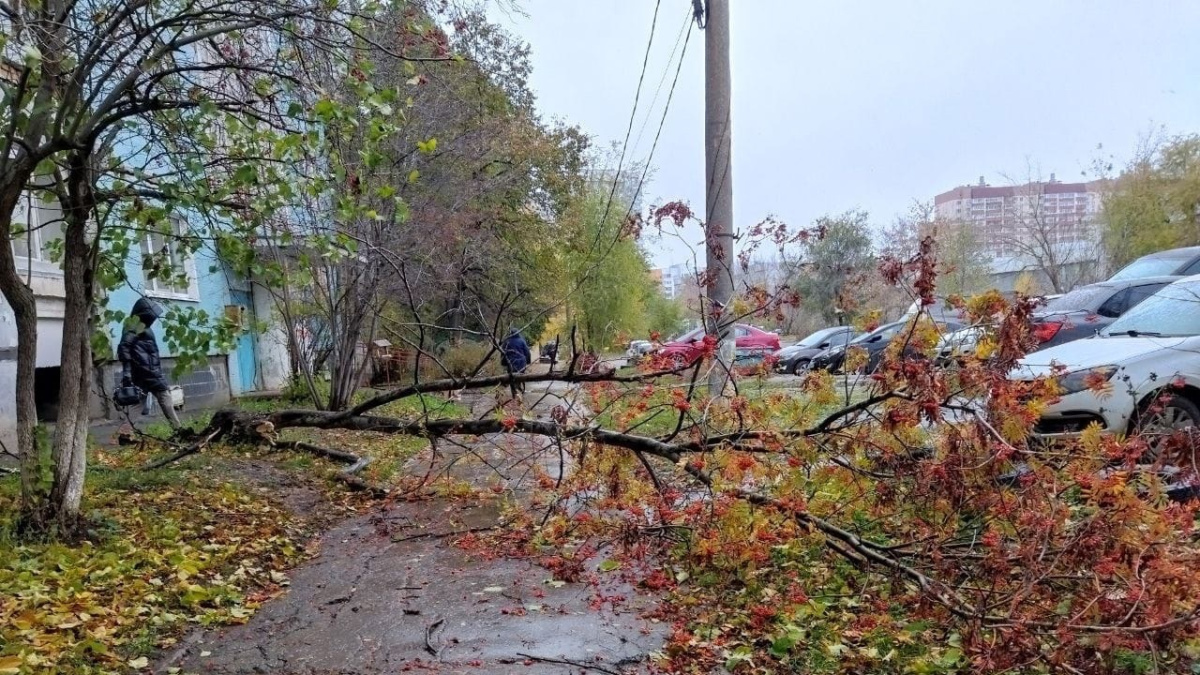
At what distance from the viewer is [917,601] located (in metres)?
3.40

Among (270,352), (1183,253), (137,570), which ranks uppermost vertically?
(1183,253)

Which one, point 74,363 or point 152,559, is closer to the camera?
point 152,559

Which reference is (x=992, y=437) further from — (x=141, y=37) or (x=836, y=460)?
(x=141, y=37)

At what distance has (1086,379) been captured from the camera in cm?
331

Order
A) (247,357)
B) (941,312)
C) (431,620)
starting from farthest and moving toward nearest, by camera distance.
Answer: (247,357), (431,620), (941,312)

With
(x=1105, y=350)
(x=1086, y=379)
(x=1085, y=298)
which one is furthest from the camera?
(x=1085, y=298)

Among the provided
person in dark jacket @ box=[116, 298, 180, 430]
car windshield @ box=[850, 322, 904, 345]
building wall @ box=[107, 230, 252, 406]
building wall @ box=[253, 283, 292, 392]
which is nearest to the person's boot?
person in dark jacket @ box=[116, 298, 180, 430]

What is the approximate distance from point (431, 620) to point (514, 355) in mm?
5718

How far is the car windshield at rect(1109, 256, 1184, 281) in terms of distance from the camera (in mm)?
10055

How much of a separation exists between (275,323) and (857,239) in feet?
44.8

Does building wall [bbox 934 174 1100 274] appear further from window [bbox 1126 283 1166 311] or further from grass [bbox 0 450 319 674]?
grass [bbox 0 450 319 674]

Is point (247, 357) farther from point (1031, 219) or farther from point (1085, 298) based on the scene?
point (1031, 219)

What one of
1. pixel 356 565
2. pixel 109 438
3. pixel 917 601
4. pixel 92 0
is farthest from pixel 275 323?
pixel 917 601

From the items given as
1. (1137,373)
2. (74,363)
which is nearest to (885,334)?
(1137,373)
